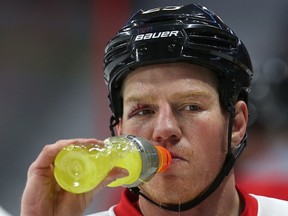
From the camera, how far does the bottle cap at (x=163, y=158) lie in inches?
50.9

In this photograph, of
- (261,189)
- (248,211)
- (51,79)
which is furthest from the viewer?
(51,79)

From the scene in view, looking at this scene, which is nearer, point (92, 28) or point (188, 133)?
point (188, 133)

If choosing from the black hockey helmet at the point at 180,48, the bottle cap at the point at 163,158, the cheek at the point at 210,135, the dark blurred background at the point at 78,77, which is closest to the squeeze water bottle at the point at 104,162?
the bottle cap at the point at 163,158

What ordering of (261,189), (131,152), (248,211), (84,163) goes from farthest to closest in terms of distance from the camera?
(261,189) < (248,211) < (131,152) < (84,163)

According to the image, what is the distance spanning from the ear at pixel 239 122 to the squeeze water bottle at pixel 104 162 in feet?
1.02

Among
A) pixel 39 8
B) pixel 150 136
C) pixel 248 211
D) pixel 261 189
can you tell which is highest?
pixel 39 8

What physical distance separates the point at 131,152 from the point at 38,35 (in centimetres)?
218

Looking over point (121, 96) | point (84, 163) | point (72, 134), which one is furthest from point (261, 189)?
point (84, 163)

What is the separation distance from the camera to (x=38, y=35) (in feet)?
10.6

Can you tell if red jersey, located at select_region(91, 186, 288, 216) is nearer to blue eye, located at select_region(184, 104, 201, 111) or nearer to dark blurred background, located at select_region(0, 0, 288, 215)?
blue eye, located at select_region(184, 104, 201, 111)

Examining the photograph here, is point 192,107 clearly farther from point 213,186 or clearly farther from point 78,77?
point 78,77

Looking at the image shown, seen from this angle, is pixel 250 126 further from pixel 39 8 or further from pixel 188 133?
pixel 188 133

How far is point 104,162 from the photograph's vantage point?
110cm

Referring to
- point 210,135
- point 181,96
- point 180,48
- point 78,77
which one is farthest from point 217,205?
point 78,77
